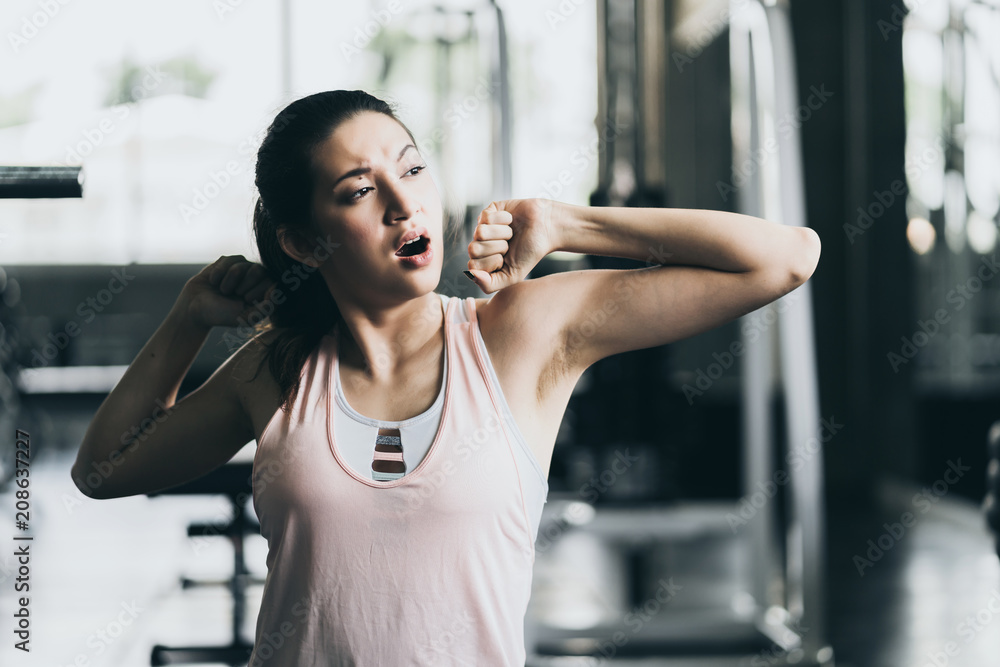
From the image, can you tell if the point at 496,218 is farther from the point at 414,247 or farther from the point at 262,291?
the point at 262,291

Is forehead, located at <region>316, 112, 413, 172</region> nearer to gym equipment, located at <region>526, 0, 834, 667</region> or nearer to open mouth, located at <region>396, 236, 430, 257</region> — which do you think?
open mouth, located at <region>396, 236, 430, 257</region>

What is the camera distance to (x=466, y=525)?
0.94 meters

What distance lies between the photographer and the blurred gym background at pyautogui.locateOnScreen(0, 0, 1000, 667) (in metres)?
2.79

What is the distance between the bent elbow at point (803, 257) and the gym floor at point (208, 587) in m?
2.02

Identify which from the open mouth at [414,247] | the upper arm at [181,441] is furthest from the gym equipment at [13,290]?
the open mouth at [414,247]

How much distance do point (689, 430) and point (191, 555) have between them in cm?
275

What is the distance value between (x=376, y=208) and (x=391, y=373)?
0.64 feet

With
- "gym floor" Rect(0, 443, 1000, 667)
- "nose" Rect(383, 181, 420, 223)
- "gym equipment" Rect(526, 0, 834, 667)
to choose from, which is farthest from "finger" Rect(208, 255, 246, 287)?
"gym floor" Rect(0, 443, 1000, 667)

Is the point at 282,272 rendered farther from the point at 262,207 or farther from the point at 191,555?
the point at 191,555

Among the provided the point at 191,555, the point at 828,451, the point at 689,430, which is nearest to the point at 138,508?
the point at 191,555

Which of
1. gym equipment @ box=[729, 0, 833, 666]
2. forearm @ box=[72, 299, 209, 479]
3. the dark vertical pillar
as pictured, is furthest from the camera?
the dark vertical pillar

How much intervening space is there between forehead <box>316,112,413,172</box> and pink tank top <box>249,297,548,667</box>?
302mm

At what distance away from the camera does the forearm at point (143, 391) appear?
45.0 inches

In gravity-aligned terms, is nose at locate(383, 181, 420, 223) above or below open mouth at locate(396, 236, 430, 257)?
above
